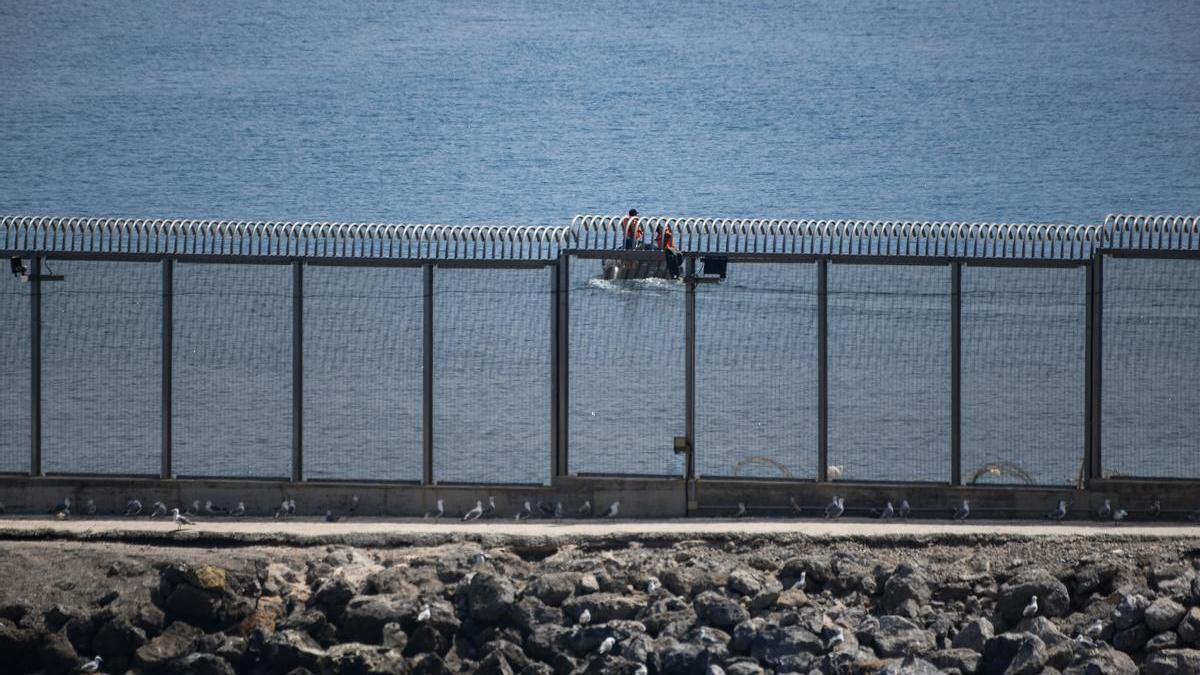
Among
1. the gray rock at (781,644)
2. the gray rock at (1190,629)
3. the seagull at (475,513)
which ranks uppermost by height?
the seagull at (475,513)

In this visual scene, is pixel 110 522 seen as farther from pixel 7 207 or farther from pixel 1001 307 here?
pixel 7 207

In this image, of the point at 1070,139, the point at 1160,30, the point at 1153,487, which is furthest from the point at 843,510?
the point at 1160,30

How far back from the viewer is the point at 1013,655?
11805 millimetres

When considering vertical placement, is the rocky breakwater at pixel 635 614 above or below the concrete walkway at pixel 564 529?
below

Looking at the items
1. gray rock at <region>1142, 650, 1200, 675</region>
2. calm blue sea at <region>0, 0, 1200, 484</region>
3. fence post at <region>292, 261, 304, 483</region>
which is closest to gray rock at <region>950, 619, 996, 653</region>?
gray rock at <region>1142, 650, 1200, 675</region>

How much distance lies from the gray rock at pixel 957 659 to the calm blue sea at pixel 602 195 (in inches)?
93.6

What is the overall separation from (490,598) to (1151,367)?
18.0 feet

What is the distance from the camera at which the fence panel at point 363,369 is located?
14297mm

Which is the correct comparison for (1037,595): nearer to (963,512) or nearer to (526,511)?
(963,512)

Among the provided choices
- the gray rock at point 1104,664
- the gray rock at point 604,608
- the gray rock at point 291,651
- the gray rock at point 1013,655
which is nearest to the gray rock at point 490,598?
the gray rock at point 604,608

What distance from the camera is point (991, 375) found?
46.3ft

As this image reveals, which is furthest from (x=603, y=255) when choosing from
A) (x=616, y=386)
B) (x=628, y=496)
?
(x=628, y=496)

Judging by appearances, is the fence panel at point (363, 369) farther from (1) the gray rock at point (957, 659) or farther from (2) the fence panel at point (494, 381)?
(1) the gray rock at point (957, 659)

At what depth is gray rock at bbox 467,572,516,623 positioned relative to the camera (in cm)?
1244
